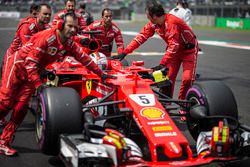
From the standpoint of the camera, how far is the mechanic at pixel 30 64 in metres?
5.02

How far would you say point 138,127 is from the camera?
4973mm

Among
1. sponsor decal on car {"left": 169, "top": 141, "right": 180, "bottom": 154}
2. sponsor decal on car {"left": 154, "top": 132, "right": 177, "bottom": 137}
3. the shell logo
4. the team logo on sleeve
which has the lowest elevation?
sponsor decal on car {"left": 169, "top": 141, "right": 180, "bottom": 154}

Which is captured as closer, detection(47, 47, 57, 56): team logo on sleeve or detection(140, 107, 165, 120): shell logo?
detection(140, 107, 165, 120): shell logo

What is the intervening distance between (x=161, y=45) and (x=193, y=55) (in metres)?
13.3

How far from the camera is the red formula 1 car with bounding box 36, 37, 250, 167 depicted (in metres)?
4.17

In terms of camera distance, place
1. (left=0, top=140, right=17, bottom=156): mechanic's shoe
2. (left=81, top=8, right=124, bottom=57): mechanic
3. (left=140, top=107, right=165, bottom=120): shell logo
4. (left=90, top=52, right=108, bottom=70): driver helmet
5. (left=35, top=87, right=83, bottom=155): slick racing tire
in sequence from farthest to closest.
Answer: (left=81, top=8, right=124, bottom=57): mechanic → (left=90, top=52, right=108, bottom=70): driver helmet → (left=0, top=140, right=17, bottom=156): mechanic's shoe → (left=140, top=107, right=165, bottom=120): shell logo → (left=35, top=87, right=83, bottom=155): slick racing tire

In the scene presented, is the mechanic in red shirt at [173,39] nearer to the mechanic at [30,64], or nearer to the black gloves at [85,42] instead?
the black gloves at [85,42]

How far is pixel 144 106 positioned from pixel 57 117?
0.95 m

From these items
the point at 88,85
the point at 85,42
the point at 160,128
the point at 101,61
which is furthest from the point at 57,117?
the point at 85,42

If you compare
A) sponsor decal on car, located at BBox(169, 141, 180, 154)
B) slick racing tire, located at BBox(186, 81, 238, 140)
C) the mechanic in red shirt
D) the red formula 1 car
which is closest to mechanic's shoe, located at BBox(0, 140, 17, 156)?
the red formula 1 car

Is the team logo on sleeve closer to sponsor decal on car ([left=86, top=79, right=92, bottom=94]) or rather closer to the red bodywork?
the red bodywork

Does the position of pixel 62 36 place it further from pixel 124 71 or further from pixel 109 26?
pixel 109 26

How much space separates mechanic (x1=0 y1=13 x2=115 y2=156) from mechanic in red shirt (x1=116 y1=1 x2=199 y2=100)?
5.07ft

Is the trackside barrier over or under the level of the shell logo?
under
